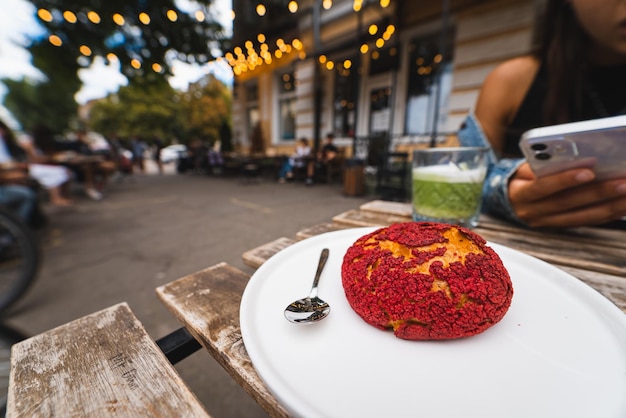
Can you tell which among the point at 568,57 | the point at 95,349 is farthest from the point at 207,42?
the point at 95,349

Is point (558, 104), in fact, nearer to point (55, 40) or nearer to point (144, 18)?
point (144, 18)

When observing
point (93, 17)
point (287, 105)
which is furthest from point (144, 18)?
point (287, 105)

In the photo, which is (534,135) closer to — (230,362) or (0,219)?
(230,362)

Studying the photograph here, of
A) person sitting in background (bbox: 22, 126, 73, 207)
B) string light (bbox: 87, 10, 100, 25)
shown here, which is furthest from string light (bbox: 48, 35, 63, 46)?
person sitting in background (bbox: 22, 126, 73, 207)

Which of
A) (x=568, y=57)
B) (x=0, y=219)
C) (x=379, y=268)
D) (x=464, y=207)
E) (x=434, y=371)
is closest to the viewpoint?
(x=434, y=371)

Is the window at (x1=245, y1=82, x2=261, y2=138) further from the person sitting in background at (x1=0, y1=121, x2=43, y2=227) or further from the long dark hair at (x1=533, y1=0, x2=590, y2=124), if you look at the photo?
the long dark hair at (x1=533, y1=0, x2=590, y2=124)

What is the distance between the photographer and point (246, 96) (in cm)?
1212

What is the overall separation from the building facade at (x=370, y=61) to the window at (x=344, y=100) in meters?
0.03

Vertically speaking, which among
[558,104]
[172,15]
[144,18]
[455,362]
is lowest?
[455,362]

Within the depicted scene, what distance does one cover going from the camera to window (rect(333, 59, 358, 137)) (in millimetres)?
7910

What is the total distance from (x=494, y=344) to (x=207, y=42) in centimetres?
1013

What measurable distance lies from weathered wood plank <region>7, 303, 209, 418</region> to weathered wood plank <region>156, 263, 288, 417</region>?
0.07m

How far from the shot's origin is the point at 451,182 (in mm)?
946

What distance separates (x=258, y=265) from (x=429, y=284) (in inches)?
18.8
